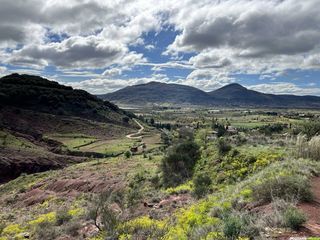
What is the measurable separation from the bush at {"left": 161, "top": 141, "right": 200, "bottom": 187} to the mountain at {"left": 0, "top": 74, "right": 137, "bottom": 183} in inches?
2001

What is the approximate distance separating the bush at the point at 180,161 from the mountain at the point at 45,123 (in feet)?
167

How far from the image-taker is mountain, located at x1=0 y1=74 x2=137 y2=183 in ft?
266

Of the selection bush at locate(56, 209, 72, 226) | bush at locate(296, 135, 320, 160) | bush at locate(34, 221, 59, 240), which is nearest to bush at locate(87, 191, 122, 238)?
bush at locate(34, 221, 59, 240)

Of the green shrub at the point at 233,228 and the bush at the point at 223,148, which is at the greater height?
the green shrub at the point at 233,228

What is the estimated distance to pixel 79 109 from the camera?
507 ft

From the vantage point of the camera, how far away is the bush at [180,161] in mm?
30016

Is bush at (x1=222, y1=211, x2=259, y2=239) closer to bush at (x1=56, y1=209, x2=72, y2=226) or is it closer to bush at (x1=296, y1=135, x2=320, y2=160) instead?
bush at (x1=56, y1=209, x2=72, y2=226)

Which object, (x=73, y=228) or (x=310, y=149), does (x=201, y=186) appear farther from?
(x=73, y=228)

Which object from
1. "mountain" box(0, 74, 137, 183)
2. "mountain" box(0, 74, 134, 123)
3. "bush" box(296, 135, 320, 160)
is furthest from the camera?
"mountain" box(0, 74, 134, 123)

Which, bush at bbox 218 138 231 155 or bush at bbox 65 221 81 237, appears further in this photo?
bush at bbox 218 138 231 155

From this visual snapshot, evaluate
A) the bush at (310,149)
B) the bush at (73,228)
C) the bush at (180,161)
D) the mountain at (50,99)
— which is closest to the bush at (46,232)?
the bush at (73,228)

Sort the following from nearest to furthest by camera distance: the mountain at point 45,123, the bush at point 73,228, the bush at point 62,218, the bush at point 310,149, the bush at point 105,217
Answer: the bush at point 105,217 → the bush at point 73,228 → the bush at point 62,218 → the bush at point 310,149 → the mountain at point 45,123

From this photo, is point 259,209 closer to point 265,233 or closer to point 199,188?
point 265,233

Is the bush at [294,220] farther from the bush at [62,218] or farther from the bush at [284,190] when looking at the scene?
the bush at [62,218]
